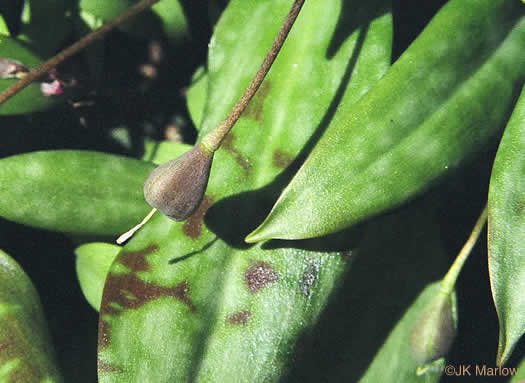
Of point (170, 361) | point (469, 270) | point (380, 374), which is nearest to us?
point (170, 361)

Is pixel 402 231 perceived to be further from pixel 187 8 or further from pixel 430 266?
pixel 187 8

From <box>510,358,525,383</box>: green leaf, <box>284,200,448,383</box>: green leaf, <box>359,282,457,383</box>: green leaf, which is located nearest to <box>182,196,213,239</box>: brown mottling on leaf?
<box>284,200,448,383</box>: green leaf

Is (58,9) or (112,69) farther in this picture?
(112,69)

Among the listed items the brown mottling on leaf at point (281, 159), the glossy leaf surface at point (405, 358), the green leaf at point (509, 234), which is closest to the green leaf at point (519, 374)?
the glossy leaf surface at point (405, 358)

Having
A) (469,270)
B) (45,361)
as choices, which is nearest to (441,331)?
(469,270)

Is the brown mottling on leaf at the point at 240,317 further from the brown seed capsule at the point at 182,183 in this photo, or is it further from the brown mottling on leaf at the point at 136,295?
the brown seed capsule at the point at 182,183

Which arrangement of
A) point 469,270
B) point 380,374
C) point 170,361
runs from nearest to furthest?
point 170,361 → point 380,374 → point 469,270

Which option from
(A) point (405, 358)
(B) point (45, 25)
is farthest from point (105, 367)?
(B) point (45, 25)
